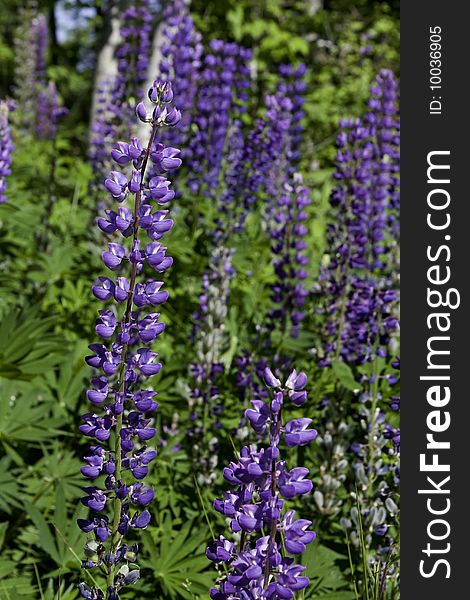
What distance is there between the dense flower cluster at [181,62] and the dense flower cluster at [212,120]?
0.31ft

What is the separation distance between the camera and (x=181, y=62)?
176 inches

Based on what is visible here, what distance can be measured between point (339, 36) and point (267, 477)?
11.1 m

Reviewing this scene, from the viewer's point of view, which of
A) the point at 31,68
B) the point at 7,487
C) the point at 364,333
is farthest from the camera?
the point at 31,68

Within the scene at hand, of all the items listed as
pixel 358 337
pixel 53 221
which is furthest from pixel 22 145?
pixel 358 337

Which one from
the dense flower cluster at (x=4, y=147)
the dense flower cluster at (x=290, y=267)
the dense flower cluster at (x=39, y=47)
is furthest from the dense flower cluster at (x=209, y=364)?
the dense flower cluster at (x=39, y=47)

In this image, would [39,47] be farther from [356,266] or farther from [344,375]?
[344,375]

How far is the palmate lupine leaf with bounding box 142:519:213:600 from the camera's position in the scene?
2162 mm

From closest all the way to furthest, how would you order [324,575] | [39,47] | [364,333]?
[324,575] < [364,333] < [39,47]

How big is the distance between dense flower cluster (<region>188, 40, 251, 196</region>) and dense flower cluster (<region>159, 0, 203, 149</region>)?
0.10 meters

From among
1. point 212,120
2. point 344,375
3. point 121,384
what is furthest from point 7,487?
point 212,120

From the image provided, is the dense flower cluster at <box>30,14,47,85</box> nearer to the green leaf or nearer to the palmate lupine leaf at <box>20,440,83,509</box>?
the palmate lupine leaf at <box>20,440,83,509</box>

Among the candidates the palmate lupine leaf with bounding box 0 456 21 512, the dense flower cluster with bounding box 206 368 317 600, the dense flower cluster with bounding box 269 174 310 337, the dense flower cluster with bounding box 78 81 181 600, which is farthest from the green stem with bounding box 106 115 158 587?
the dense flower cluster with bounding box 269 174 310 337

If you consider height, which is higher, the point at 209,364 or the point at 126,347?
the point at 209,364

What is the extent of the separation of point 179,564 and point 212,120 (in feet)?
9.14
